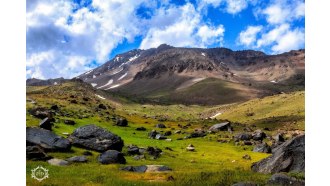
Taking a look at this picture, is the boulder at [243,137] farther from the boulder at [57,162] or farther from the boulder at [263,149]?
the boulder at [57,162]

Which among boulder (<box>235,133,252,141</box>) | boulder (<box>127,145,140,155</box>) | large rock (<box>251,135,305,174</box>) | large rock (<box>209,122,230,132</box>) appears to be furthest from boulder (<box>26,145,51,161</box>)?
large rock (<box>209,122,230,132</box>)

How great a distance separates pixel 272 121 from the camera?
143000 mm

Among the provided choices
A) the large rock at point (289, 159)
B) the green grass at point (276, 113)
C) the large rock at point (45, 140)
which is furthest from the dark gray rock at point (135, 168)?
the green grass at point (276, 113)

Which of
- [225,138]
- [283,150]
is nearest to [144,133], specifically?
[225,138]

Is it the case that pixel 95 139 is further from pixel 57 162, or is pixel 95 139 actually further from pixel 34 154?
pixel 57 162

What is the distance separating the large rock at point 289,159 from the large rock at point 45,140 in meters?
25.2

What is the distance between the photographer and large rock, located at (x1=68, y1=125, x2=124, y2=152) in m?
57.4

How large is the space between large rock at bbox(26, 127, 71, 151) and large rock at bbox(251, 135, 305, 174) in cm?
2515

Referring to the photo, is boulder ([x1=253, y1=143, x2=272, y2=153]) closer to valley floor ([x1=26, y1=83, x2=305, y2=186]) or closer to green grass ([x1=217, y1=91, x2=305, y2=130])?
valley floor ([x1=26, y1=83, x2=305, y2=186])

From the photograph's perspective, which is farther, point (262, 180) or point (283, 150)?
point (283, 150)

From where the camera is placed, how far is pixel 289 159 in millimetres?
40438

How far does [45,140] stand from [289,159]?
2928 centimetres
